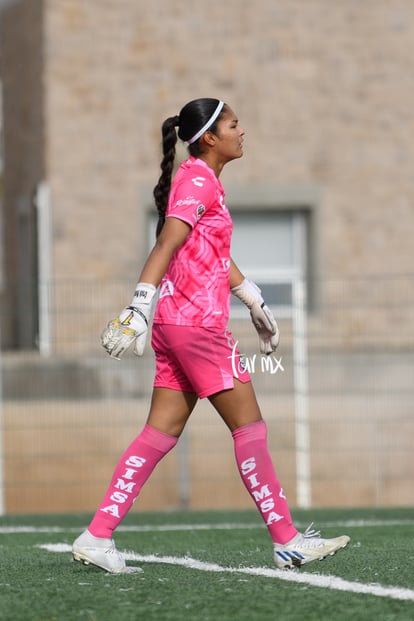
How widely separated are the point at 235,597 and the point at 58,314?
1021 centimetres

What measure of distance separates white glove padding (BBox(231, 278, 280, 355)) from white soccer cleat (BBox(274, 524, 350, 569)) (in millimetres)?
846

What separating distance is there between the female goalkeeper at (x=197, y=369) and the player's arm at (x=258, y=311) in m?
0.32

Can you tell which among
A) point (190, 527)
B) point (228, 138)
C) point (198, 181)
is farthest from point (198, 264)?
point (190, 527)

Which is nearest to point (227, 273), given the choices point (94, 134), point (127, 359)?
point (127, 359)

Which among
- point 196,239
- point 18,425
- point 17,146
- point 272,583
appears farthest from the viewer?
point 17,146

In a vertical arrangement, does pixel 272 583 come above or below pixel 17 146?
below

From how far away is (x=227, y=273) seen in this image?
6578mm

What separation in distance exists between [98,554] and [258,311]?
4.09ft

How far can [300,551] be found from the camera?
21.2 feet

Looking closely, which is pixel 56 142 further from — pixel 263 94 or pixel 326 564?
pixel 326 564

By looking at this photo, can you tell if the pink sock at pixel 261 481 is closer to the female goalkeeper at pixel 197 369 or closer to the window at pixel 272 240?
the female goalkeeper at pixel 197 369

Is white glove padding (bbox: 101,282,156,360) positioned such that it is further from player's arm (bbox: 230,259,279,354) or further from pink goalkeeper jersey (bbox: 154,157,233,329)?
player's arm (bbox: 230,259,279,354)

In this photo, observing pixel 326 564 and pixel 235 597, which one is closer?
pixel 235 597

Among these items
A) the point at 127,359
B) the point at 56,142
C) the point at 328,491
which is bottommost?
the point at 328,491
